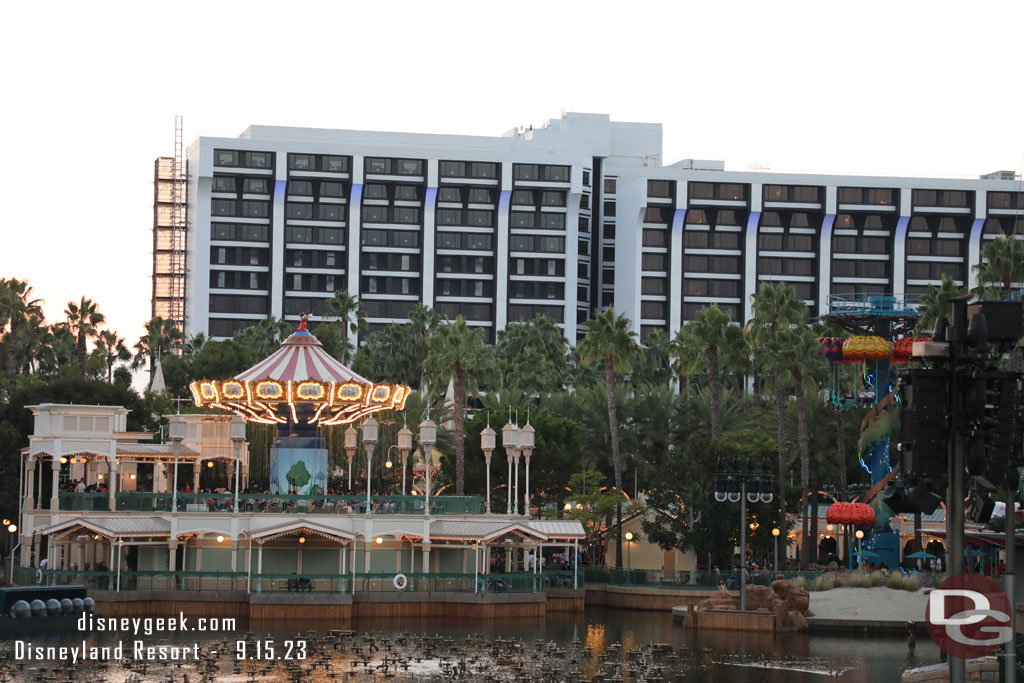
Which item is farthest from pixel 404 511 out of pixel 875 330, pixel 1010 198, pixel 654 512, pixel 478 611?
pixel 1010 198

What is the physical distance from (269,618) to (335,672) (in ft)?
52.5

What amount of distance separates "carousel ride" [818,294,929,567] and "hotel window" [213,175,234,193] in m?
76.4

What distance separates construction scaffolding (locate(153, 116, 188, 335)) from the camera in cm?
15088

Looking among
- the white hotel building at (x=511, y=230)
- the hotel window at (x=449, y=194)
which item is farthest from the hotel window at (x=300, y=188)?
the hotel window at (x=449, y=194)

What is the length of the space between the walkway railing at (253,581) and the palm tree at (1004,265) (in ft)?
82.2

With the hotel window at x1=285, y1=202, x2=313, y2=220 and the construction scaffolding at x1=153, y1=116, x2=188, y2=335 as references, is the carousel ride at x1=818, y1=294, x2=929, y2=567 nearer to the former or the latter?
the hotel window at x1=285, y1=202, x2=313, y2=220

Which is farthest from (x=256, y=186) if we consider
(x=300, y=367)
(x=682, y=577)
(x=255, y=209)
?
(x=682, y=577)

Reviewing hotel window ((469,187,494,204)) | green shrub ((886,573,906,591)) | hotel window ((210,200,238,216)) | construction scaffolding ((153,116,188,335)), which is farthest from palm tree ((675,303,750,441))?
construction scaffolding ((153,116,188,335))

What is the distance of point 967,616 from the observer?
91.8ft

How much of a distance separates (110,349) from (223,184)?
26.2 m

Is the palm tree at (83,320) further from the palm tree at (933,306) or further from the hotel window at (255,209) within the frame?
the palm tree at (933,306)

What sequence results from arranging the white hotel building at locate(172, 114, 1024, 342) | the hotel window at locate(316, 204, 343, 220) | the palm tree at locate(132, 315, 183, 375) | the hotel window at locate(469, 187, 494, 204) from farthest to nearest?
the hotel window at locate(469, 187, 494, 204)
the hotel window at locate(316, 204, 343, 220)
the white hotel building at locate(172, 114, 1024, 342)
the palm tree at locate(132, 315, 183, 375)

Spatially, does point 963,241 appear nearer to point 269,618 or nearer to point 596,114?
point 596,114

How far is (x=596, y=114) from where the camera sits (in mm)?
150750
